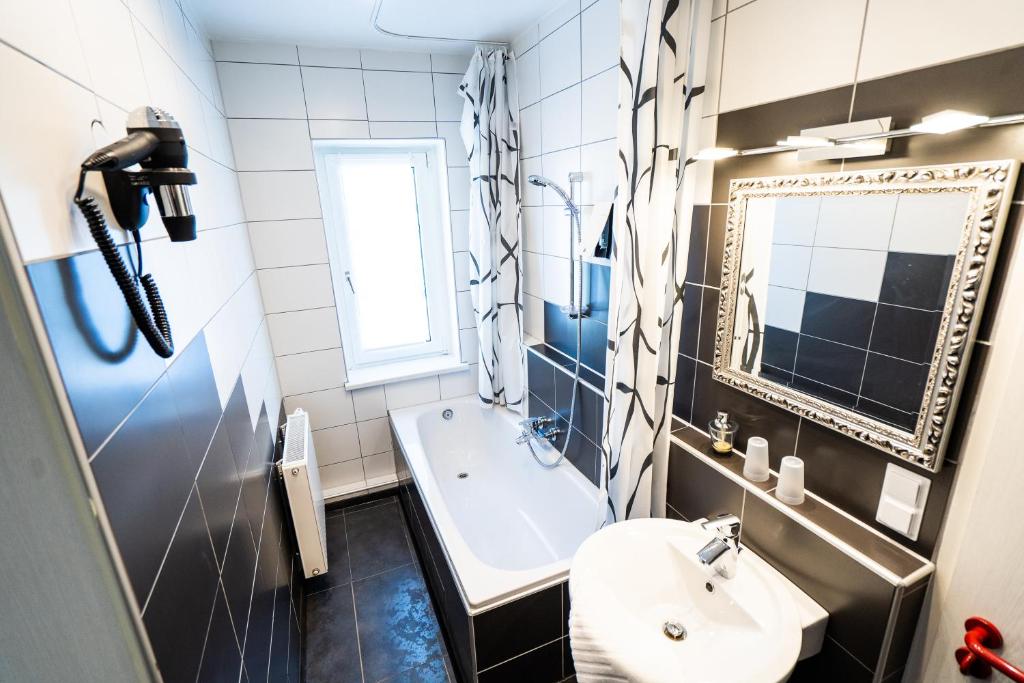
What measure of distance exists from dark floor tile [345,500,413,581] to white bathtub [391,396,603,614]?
1.05ft

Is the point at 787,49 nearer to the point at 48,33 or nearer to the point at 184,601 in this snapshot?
the point at 48,33

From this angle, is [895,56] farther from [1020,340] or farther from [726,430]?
[726,430]

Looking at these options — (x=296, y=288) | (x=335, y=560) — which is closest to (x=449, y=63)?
(x=296, y=288)

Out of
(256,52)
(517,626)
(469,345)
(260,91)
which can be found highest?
(256,52)

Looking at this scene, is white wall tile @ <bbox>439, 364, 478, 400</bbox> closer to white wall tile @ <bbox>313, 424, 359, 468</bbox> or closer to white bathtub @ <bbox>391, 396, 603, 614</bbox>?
white bathtub @ <bbox>391, 396, 603, 614</bbox>

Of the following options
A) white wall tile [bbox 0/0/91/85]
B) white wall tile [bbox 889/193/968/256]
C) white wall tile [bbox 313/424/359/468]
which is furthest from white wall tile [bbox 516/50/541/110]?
white wall tile [bbox 313/424/359/468]

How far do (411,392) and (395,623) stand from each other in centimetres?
120

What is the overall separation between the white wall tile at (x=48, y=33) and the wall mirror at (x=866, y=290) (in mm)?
1370

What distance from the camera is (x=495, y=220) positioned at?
2.41m

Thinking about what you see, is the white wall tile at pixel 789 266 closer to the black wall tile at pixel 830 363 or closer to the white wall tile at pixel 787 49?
the black wall tile at pixel 830 363

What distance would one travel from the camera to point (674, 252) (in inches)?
54.5

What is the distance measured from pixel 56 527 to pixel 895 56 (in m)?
1.52

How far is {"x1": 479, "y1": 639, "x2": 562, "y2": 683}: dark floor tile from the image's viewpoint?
4.98 feet

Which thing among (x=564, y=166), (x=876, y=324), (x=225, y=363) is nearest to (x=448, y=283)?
(x=564, y=166)
